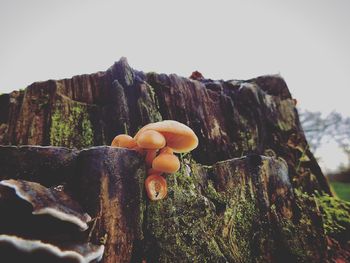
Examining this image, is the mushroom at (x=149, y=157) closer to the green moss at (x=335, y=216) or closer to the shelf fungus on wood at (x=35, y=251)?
the shelf fungus on wood at (x=35, y=251)

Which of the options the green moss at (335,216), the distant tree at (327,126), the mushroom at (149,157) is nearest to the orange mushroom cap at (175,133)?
the mushroom at (149,157)

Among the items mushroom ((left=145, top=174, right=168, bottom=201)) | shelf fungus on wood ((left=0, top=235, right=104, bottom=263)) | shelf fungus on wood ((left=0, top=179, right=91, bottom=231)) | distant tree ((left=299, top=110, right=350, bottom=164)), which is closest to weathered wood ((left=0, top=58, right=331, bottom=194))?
mushroom ((left=145, top=174, right=168, bottom=201))

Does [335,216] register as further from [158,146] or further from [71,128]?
[71,128]

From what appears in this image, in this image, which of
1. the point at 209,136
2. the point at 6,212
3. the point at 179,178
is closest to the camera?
the point at 6,212

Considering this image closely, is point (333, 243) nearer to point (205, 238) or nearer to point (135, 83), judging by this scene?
point (205, 238)

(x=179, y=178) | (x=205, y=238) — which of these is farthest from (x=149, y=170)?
(x=205, y=238)

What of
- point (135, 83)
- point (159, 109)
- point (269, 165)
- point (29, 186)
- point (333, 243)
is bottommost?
point (333, 243)
